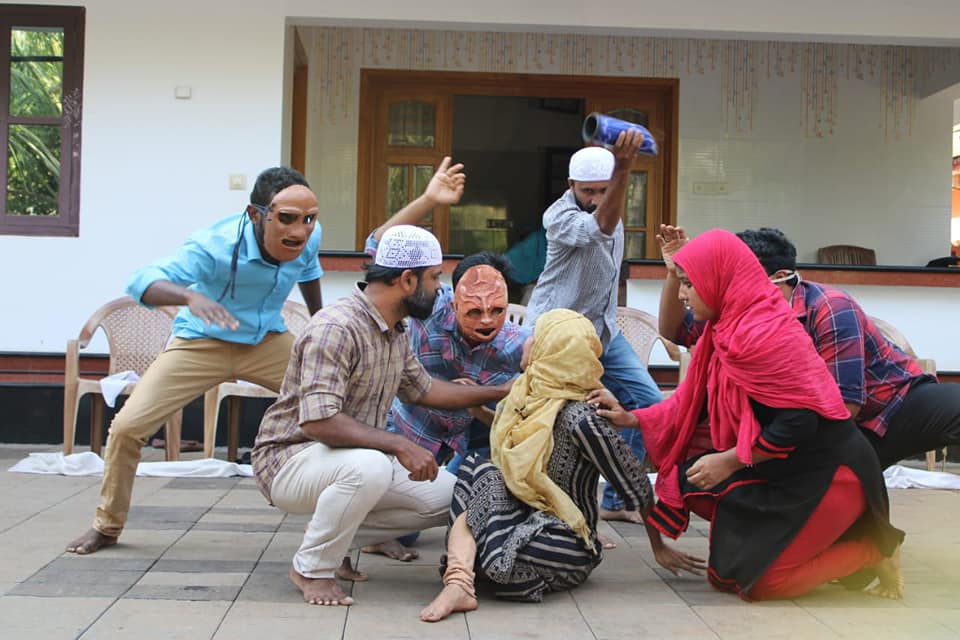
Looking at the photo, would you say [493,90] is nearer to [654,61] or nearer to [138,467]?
[654,61]

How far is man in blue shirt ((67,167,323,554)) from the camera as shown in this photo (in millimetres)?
4438

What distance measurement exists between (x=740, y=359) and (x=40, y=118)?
20.7 ft

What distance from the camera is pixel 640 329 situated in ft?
23.7

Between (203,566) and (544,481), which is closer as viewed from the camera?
(544,481)

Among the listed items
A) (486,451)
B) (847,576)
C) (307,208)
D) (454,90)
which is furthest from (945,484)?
(454,90)

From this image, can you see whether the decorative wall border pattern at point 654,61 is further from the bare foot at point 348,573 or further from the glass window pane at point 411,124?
the bare foot at point 348,573

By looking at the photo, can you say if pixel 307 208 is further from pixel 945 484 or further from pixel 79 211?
pixel 945 484

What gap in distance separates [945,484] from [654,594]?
12.1ft

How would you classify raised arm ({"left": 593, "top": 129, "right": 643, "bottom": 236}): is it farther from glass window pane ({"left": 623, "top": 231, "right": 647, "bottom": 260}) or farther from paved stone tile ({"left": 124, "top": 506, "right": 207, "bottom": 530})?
glass window pane ({"left": 623, "top": 231, "right": 647, "bottom": 260})

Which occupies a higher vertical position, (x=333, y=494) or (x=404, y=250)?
(x=404, y=250)

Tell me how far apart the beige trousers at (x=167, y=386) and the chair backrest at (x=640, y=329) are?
2.99 metres

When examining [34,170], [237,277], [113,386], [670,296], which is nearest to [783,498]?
[670,296]

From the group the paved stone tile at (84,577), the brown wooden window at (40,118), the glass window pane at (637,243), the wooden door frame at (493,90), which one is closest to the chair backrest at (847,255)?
the wooden door frame at (493,90)

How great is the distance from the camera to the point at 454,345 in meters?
4.64
